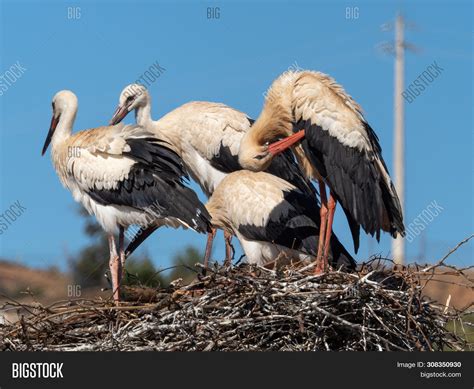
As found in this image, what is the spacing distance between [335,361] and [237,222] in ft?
9.03

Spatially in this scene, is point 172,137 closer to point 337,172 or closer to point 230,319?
point 337,172

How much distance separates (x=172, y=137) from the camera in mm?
11078

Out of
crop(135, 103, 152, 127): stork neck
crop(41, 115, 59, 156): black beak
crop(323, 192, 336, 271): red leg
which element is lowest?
crop(323, 192, 336, 271): red leg

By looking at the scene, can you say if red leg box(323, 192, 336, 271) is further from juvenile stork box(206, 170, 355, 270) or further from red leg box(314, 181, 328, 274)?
juvenile stork box(206, 170, 355, 270)

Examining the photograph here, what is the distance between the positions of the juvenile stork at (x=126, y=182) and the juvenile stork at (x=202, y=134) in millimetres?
1067

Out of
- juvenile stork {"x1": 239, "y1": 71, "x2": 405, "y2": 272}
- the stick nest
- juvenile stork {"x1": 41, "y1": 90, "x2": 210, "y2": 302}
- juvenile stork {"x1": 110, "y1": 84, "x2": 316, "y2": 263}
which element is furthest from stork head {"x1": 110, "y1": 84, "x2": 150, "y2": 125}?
the stick nest

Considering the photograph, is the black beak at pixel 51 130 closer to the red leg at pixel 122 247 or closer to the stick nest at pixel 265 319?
the red leg at pixel 122 247

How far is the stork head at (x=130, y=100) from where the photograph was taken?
1116cm

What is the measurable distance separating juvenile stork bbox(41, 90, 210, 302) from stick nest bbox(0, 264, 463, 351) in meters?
1.59

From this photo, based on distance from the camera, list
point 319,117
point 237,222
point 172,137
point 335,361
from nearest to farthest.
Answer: point 335,361 → point 319,117 → point 237,222 → point 172,137

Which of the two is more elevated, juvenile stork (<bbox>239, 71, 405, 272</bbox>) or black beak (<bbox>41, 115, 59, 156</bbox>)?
black beak (<bbox>41, 115, 59, 156</bbox>)

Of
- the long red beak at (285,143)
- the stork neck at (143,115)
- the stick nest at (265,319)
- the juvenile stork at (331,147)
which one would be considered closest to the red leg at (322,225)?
the juvenile stork at (331,147)

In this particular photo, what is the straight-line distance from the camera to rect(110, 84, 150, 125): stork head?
11156 mm

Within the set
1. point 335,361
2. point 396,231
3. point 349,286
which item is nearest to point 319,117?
point 396,231
